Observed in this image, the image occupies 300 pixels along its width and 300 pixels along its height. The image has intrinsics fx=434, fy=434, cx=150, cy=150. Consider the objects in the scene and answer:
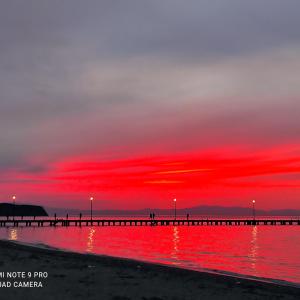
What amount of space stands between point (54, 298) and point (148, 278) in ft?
19.1

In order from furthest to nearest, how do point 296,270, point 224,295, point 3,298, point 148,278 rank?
point 296,270 → point 148,278 → point 224,295 → point 3,298

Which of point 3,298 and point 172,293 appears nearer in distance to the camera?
point 3,298

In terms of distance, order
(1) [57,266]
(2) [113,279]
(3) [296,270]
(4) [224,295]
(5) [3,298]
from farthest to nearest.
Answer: (3) [296,270], (1) [57,266], (2) [113,279], (4) [224,295], (5) [3,298]

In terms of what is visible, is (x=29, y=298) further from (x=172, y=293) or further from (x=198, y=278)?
(x=198, y=278)

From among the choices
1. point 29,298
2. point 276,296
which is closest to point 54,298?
point 29,298

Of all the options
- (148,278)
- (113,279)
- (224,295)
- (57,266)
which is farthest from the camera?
(57,266)

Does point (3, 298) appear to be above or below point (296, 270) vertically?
above

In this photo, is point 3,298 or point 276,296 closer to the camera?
point 3,298

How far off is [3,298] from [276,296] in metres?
8.46

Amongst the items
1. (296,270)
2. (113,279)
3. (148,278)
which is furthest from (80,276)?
(296,270)

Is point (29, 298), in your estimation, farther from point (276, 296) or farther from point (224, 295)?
point (276, 296)

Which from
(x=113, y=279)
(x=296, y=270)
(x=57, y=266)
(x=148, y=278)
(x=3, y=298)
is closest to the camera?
(x=3, y=298)

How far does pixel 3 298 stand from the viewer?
37.8 ft

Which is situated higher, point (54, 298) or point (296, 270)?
point (54, 298)
